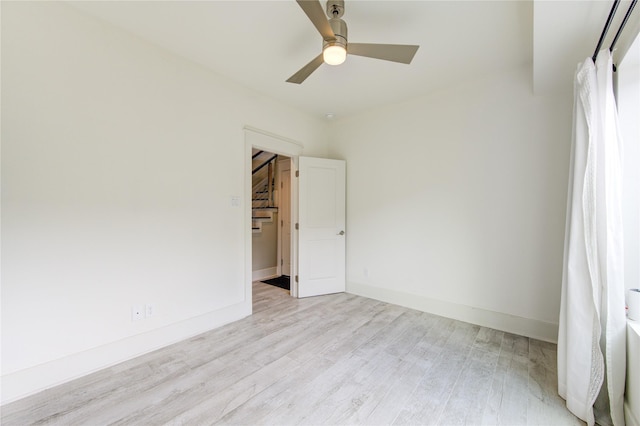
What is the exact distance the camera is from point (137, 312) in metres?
2.31

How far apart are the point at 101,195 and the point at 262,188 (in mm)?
4056

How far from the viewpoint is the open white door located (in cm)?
→ 386

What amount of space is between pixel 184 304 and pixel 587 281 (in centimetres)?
323

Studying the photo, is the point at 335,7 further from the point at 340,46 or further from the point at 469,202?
the point at 469,202

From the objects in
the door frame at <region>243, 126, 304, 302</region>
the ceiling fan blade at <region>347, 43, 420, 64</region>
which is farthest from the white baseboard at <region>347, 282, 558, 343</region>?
the ceiling fan blade at <region>347, 43, 420, 64</region>

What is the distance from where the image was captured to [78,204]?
2020 mm

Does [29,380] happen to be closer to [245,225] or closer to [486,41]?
[245,225]

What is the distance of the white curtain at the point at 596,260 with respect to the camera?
1.54 metres

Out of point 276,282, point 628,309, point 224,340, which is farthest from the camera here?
Answer: point 276,282

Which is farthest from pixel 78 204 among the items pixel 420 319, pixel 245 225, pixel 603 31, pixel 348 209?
pixel 603 31

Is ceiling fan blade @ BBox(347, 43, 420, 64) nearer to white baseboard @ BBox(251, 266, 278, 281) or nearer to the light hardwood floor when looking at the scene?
the light hardwood floor

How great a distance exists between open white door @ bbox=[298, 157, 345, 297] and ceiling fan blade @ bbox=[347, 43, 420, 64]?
6.78 feet

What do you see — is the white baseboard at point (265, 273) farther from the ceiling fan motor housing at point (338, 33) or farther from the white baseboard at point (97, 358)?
the ceiling fan motor housing at point (338, 33)

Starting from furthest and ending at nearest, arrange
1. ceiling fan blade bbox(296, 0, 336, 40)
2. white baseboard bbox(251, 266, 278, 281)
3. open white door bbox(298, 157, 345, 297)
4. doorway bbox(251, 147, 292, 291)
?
doorway bbox(251, 147, 292, 291) < white baseboard bbox(251, 266, 278, 281) < open white door bbox(298, 157, 345, 297) < ceiling fan blade bbox(296, 0, 336, 40)
